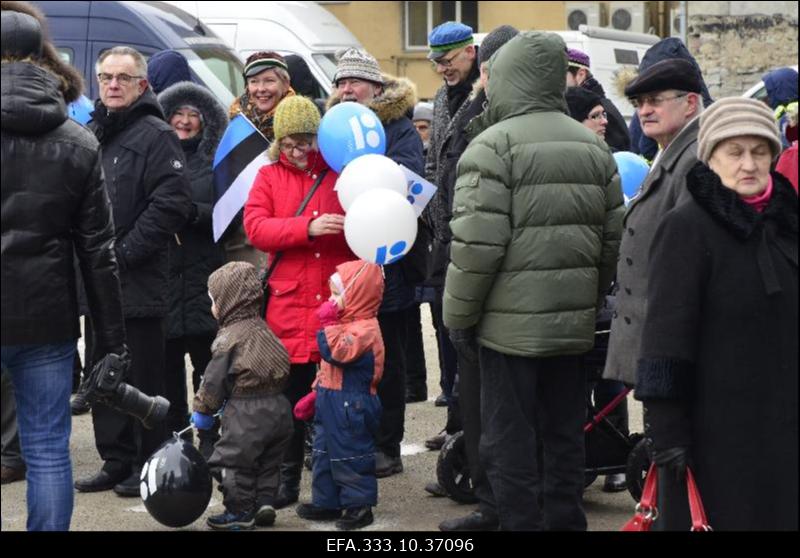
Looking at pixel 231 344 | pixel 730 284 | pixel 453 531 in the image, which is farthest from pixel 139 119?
pixel 730 284

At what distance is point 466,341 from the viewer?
255 inches

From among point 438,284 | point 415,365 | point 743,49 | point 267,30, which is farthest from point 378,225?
point 743,49

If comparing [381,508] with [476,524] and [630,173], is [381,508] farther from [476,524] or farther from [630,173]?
[630,173]

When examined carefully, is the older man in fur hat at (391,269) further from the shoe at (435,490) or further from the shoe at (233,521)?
the shoe at (233,521)

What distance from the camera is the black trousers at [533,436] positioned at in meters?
6.29

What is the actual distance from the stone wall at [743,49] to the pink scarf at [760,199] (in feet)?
58.9

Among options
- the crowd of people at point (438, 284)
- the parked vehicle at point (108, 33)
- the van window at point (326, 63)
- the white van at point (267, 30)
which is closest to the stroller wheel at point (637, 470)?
the crowd of people at point (438, 284)

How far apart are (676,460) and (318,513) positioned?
2.65 m

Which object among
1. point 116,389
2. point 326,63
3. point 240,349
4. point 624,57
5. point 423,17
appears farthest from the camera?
point 423,17

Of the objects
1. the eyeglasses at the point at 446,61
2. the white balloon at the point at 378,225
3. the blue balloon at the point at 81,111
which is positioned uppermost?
the eyeglasses at the point at 446,61

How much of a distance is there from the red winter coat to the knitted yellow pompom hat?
0.15 meters

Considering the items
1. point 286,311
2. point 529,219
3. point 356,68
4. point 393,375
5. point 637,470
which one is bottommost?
point 637,470

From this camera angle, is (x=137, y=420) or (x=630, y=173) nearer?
(x=630, y=173)
